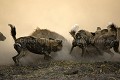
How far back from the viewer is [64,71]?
13.4 feet

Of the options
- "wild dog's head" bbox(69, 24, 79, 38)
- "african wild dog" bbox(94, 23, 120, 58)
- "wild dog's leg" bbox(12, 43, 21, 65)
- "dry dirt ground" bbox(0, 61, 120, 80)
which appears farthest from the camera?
"wild dog's head" bbox(69, 24, 79, 38)

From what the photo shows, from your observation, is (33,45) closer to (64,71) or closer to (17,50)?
(17,50)

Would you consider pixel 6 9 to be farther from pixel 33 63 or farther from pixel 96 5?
pixel 96 5

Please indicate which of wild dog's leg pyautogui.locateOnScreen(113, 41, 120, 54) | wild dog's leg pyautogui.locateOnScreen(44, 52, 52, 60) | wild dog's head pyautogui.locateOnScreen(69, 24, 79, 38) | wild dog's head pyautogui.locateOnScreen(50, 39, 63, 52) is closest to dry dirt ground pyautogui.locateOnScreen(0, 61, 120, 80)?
wild dog's leg pyautogui.locateOnScreen(44, 52, 52, 60)

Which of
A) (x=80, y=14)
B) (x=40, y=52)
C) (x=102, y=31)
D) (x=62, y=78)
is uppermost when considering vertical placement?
(x=80, y=14)

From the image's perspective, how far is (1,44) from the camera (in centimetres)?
528

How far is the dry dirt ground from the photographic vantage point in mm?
3718

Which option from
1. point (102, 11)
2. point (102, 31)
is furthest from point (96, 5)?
point (102, 31)

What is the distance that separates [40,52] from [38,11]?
103 centimetres

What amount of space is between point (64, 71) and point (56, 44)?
32.7 inches

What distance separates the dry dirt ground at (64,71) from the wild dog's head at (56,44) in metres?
0.26

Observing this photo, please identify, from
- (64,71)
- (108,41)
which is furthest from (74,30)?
(64,71)

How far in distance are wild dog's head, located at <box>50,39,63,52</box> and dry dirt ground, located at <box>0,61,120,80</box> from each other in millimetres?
257

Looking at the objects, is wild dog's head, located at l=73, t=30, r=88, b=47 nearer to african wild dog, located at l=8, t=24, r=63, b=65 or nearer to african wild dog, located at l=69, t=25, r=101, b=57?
african wild dog, located at l=69, t=25, r=101, b=57
